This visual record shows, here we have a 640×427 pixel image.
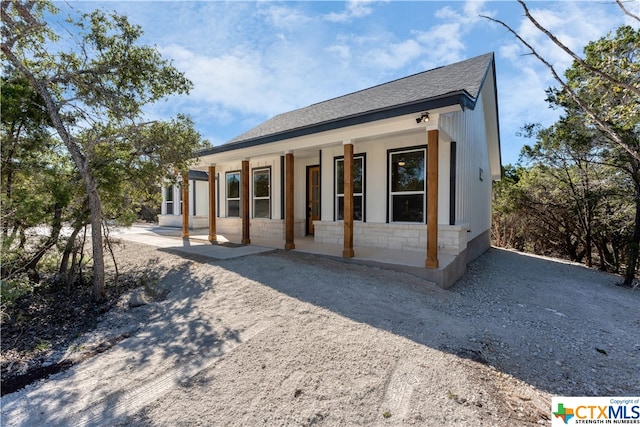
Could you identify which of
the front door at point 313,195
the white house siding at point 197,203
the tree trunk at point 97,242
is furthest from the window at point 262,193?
the tree trunk at point 97,242

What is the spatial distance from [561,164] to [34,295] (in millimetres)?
15791

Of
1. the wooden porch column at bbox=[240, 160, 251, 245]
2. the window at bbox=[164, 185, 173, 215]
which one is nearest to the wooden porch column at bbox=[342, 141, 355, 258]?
the wooden porch column at bbox=[240, 160, 251, 245]

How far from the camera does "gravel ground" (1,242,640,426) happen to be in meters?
2.24

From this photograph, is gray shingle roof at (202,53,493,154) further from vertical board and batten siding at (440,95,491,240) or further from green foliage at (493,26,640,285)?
green foliage at (493,26,640,285)

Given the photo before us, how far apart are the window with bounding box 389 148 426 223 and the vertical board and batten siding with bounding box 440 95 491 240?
0.86 metres

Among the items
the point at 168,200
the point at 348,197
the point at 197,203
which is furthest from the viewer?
the point at 168,200

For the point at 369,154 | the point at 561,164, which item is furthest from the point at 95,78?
the point at 561,164

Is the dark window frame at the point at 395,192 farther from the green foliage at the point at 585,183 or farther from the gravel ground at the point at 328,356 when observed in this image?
the green foliage at the point at 585,183

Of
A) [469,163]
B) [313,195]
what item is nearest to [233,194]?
[313,195]

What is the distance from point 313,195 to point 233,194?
11.7ft

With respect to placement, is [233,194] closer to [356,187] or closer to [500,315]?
[356,187]

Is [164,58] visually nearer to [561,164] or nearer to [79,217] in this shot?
[79,217]

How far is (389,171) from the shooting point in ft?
23.8

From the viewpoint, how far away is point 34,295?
16.5 ft
